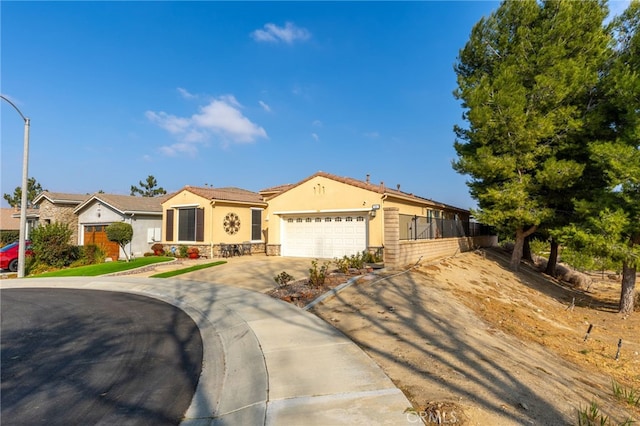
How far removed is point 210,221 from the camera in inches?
795

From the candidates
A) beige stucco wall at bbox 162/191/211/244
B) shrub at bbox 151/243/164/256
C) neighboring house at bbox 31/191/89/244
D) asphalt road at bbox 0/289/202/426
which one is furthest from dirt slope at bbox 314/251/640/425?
neighboring house at bbox 31/191/89/244

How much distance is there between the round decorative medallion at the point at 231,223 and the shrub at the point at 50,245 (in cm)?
860

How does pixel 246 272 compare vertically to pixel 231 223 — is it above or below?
below

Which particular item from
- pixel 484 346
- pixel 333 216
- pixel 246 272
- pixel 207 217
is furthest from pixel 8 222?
pixel 484 346

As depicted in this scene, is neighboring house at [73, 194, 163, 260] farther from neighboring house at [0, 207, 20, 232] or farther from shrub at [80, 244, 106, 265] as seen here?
neighboring house at [0, 207, 20, 232]

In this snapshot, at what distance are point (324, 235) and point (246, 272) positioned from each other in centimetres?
585

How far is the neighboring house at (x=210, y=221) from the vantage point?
66.7ft

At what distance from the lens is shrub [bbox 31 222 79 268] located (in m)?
18.5

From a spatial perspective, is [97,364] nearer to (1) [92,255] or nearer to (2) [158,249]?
(2) [158,249]

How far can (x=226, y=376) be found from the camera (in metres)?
4.95

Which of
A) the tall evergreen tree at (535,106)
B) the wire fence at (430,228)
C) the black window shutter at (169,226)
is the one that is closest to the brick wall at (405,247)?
the wire fence at (430,228)

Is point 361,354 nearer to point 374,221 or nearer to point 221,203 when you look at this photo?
point 374,221

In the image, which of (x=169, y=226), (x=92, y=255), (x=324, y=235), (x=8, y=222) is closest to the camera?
(x=324, y=235)

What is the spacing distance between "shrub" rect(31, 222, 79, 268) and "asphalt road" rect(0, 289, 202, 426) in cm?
1088
